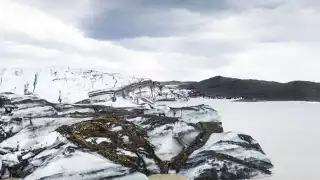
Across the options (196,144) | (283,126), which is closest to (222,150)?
(196,144)

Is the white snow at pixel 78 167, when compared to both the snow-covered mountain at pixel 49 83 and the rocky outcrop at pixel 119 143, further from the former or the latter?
the snow-covered mountain at pixel 49 83

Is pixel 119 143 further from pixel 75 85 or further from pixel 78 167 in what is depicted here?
pixel 75 85

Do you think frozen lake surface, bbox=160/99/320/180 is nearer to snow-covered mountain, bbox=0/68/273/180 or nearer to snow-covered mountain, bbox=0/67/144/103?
snow-covered mountain, bbox=0/68/273/180

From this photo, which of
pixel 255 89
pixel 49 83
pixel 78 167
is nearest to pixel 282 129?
pixel 255 89

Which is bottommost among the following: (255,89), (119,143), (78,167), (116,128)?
(78,167)

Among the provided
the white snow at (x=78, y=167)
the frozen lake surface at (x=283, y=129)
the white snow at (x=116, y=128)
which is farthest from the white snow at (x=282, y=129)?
the white snow at (x=78, y=167)

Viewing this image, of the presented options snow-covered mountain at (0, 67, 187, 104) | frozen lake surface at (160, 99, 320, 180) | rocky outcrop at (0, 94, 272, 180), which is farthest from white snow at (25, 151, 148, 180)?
frozen lake surface at (160, 99, 320, 180)
